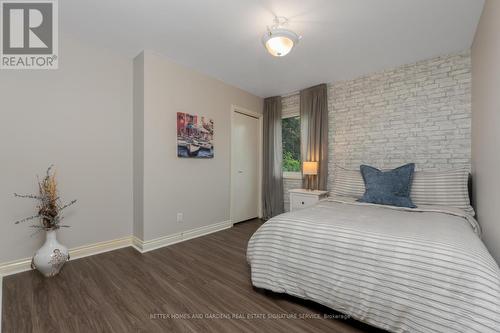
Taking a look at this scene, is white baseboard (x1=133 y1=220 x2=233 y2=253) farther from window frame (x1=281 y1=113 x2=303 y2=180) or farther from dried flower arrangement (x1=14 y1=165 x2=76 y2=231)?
window frame (x1=281 y1=113 x2=303 y2=180)

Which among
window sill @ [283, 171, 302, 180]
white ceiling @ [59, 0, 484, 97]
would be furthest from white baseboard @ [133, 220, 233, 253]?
white ceiling @ [59, 0, 484, 97]

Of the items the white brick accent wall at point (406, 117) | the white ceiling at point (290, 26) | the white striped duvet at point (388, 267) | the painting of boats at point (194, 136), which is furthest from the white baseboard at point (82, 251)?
the white brick accent wall at point (406, 117)

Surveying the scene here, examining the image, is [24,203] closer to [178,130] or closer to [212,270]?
[178,130]

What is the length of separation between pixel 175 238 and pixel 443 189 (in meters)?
3.18

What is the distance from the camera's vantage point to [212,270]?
2.24m

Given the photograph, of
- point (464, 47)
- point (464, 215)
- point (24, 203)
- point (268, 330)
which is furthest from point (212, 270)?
point (464, 47)

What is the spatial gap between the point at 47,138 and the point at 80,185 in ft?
1.88

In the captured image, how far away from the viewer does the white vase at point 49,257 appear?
2.02 meters

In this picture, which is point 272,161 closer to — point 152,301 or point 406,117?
point 406,117

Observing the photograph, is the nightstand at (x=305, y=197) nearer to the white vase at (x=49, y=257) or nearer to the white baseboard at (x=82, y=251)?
the white baseboard at (x=82, y=251)

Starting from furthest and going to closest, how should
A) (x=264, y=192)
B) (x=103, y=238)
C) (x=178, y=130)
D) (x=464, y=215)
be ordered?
1. (x=264, y=192)
2. (x=178, y=130)
3. (x=103, y=238)
4. (x=464, y=215)

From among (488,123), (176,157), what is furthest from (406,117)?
(176,157)

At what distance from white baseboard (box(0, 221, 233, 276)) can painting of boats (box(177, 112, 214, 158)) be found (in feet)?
3.64

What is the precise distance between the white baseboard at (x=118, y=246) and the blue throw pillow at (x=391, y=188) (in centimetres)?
229
